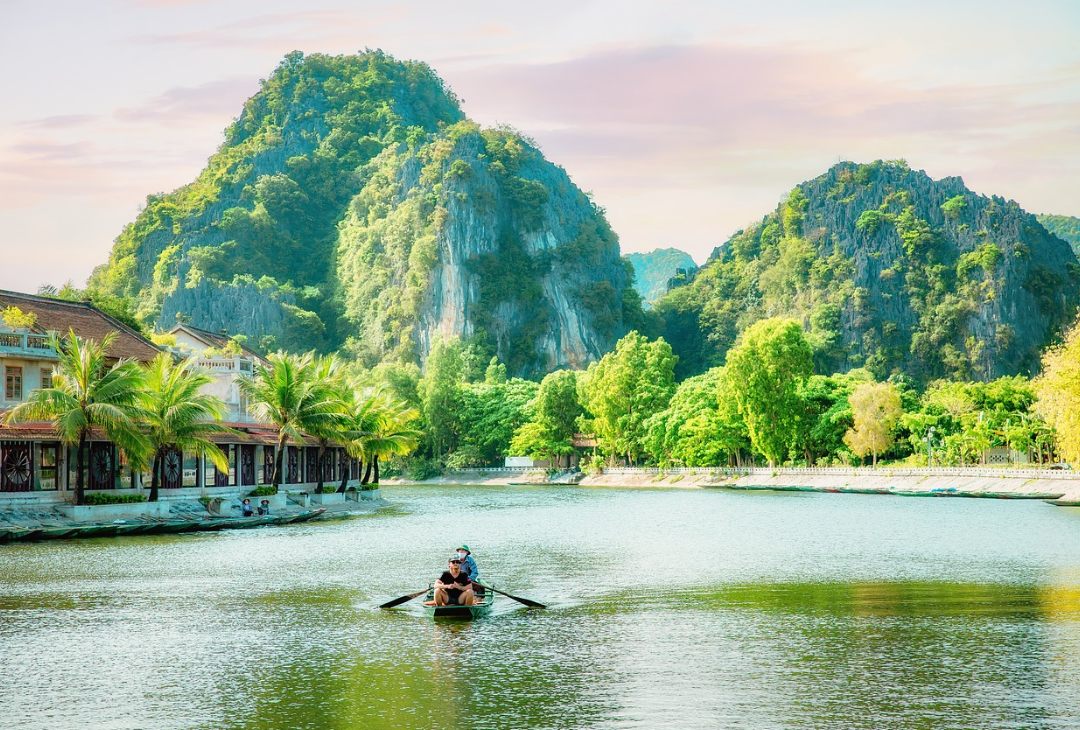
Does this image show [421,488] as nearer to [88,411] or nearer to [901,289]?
[88,411]

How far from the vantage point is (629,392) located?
133125mm

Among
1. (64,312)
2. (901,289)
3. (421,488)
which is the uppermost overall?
(901,289)

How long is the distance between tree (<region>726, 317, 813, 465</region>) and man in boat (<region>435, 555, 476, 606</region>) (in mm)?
83283

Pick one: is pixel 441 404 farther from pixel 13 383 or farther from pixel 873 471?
pixel 13 383

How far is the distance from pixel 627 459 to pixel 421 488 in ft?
78.2

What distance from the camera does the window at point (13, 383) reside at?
60.7m

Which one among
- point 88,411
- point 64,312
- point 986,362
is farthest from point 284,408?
Result: point 986,362

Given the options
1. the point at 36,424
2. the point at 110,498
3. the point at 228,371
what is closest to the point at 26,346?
the point at 36,424

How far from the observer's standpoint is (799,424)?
116m

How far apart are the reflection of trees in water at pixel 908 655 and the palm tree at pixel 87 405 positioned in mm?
31579

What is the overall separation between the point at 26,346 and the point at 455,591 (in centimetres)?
3780

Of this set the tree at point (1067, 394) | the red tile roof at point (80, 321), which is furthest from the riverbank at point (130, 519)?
the tree at point (1067, 394)

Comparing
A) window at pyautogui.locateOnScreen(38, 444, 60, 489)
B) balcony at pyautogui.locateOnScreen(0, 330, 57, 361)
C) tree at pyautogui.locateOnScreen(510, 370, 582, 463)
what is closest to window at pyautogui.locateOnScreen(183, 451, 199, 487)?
balcony at pyautogui.locateOnScreen(0, 330, 57, 361)

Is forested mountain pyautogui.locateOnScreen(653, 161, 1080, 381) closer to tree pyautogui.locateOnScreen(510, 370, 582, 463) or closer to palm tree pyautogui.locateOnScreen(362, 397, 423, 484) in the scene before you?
tree pyautogui.locateOnScreen(510, 370, 582, 463)
